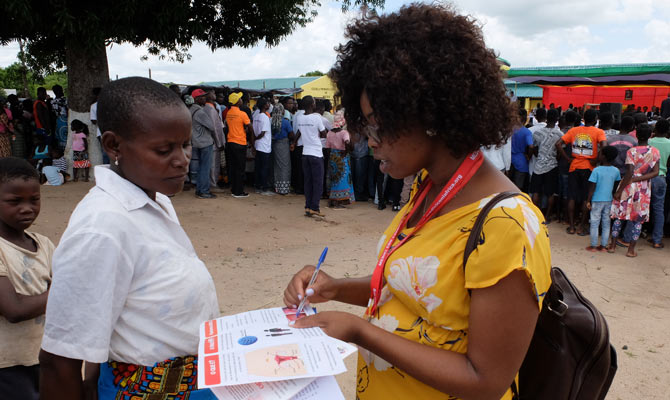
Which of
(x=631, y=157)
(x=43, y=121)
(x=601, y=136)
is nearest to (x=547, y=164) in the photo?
(x=601, y=136)

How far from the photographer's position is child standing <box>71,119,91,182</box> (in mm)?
8961

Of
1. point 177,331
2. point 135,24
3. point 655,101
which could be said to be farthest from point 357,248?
point 655,101

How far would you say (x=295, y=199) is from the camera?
9352 mm

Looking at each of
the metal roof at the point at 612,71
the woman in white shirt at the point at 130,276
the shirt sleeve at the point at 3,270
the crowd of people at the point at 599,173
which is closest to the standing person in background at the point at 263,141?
the crowd of people at the point at 599,173

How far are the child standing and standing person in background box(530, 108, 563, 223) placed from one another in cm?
893

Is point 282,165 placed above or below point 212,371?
below

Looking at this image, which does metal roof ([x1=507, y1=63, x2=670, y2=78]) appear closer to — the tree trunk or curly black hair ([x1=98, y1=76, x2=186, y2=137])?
the tree trunk

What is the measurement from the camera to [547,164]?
770 cm

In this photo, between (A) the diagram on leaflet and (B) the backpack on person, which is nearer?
(A) the diagram on leaflet

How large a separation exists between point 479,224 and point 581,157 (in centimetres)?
699

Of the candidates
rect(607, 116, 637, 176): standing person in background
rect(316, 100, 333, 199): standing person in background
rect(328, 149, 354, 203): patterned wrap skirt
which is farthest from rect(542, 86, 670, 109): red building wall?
rect(328, 149, 354, 203): patterned wrap skirt

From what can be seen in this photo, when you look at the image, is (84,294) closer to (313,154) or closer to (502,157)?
(313,154)

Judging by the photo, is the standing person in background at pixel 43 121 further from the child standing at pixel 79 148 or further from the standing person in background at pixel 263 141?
the standing person in background at pixel 263 141

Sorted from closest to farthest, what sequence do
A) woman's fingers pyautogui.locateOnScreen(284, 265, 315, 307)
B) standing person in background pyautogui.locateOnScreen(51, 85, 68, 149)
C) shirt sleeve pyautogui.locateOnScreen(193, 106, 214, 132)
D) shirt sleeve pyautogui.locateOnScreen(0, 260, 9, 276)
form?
woman's fingers pyautogui.locateOnScreen(284, 265, 315, 307)
shirt sleeve pyautogui.locateOnScreen(0, 260, 9, 276)
shirt sleeve pyautogui.locateOnScreen(193, 106, 214, 132)
standing person in background pyautogui.locateOnScreen(51, 85, 68, 149)
